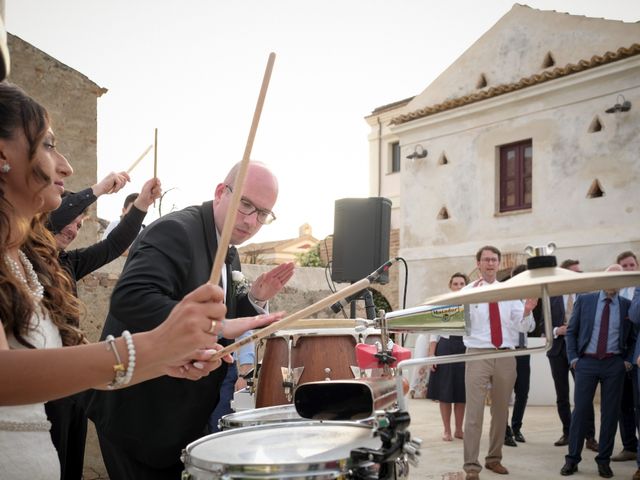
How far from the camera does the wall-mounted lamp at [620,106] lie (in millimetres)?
12312

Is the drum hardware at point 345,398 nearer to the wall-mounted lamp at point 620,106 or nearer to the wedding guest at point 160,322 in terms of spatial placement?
the wedding guest at point 160,322

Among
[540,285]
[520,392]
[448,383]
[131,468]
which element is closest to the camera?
[540,285]

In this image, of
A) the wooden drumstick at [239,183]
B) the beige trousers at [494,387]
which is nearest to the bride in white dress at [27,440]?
the wooden drumstick at [239,183]

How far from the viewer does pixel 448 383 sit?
7645 mm

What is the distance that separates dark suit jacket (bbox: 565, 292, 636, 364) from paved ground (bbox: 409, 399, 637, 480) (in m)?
1.12

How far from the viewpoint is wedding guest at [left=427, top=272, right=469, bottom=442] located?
299 inches

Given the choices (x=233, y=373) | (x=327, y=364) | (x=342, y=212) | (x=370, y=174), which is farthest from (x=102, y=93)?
(x=370, y=174)

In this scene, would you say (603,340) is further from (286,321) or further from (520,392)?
(286,321)

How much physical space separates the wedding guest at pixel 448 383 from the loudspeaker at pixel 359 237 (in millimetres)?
1525

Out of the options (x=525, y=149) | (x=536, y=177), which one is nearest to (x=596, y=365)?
(x=536, y=177)

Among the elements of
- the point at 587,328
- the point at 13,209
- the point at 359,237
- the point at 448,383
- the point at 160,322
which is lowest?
the point at 448,383

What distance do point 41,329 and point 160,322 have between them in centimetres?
59

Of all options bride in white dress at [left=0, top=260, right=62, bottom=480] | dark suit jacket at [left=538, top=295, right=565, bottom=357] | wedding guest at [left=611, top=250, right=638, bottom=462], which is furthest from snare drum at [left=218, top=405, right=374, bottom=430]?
dark suit jacket at [left=538, top=295, right=565, bottom=357]

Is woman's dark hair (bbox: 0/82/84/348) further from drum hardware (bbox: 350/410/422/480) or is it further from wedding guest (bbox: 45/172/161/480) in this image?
wedding guest (bbox: 45/172/161/480)
